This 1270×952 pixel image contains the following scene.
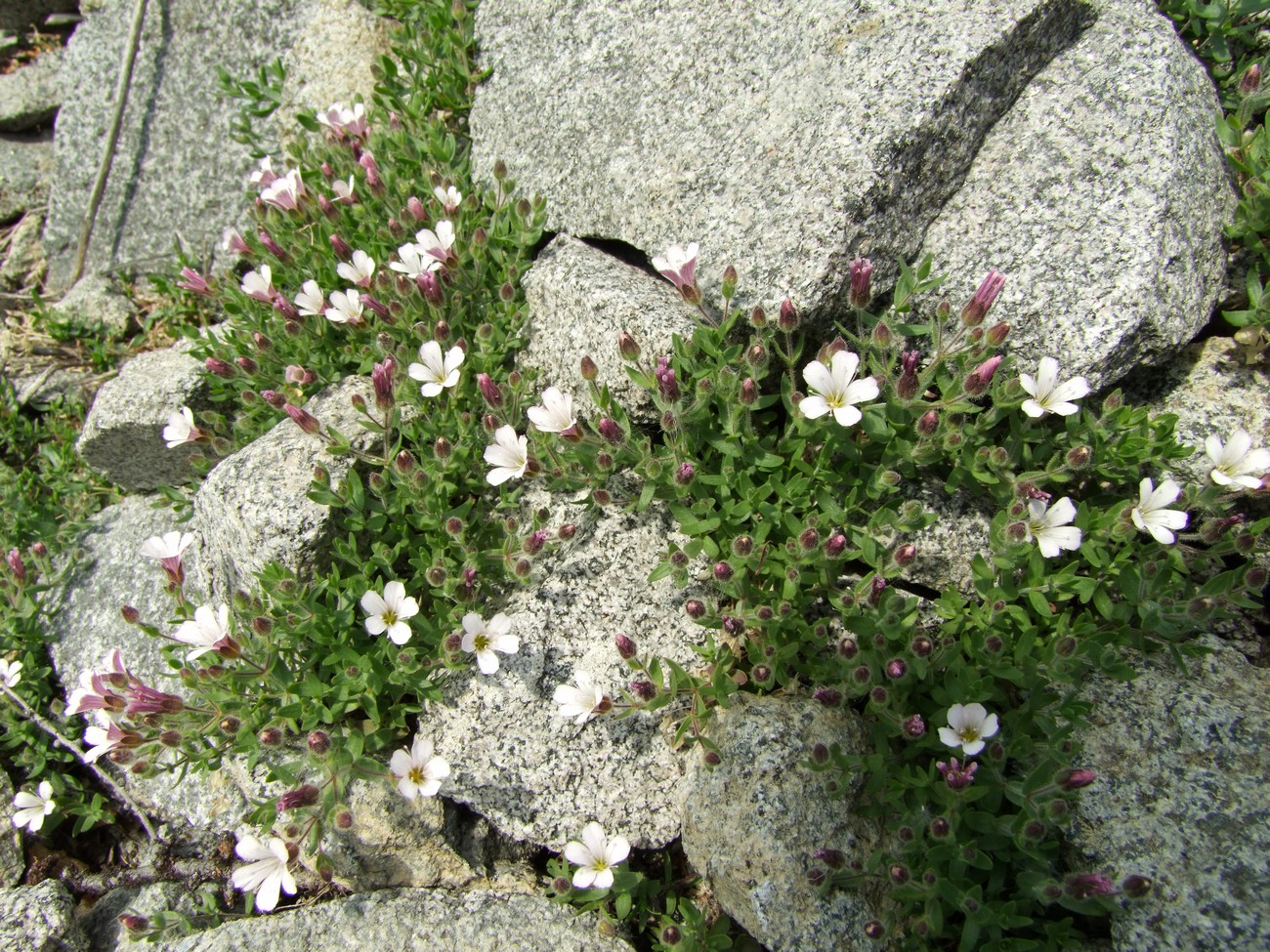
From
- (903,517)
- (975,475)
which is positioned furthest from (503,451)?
(975,475)

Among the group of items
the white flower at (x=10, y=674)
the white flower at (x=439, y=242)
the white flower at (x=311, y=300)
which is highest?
the white flower at (x=439, y=242)

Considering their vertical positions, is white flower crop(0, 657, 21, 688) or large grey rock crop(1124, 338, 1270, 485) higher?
large grey rock crop(1124, 338, 1270, 485)

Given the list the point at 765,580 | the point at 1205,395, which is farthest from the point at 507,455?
the point at 1205,395

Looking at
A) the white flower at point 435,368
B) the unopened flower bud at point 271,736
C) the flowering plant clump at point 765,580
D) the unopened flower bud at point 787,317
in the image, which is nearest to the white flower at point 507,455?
the flowering plant clump at point 765,580

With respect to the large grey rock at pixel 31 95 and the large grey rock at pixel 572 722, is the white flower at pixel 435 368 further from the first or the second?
the large grey rock at pixel 31 95

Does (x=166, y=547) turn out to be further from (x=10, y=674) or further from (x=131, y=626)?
(x=10, y=674)

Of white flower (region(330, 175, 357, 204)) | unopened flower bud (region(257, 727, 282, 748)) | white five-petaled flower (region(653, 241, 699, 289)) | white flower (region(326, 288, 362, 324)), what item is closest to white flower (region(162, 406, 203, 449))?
white flower (region(326, 288, 362, 324))

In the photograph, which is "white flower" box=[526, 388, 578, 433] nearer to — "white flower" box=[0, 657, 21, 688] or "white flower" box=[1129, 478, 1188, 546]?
"white flower" box=[1129, 478, 1188, 546]
